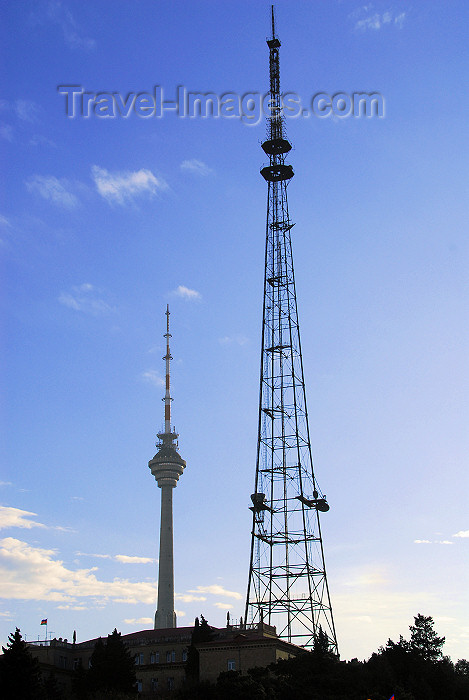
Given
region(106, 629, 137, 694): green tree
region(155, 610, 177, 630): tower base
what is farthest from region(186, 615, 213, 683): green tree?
region(155, 610, 177, 630): tower base

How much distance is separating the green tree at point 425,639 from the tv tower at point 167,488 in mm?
83767

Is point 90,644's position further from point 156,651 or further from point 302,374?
point 302,374

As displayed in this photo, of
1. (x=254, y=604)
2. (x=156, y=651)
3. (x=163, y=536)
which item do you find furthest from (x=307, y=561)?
(x=163, y=536)

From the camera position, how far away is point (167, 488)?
6476 inches

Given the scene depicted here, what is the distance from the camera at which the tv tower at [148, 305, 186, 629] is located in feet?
509

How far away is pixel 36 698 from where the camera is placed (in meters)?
59.5

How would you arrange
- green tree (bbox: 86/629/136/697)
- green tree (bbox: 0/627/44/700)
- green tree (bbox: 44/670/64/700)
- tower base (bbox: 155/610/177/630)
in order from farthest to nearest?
tower base (bbox: 155/610/177/630) → green tree (bbox: 86/629/136/697) → green tree (bbox: 44/670/64/700) → green tree (bbox: 0/627/44/700)

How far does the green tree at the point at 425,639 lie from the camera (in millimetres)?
74375

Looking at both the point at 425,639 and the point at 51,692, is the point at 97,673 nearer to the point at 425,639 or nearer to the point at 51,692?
the point at 51,692

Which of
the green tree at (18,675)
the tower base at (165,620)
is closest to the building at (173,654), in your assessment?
the green tree at (18,675)

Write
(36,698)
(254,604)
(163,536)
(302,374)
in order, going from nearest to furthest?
(36,698), (254,604), (302,374), (163,536)

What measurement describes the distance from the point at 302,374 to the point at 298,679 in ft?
93.1

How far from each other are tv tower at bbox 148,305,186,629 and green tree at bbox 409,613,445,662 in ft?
275

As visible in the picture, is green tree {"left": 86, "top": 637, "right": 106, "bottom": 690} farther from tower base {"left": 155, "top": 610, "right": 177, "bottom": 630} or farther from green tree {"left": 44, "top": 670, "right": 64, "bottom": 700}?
tower base {"left": 155, "top": 610, "right": 177, "bottom": 630}
